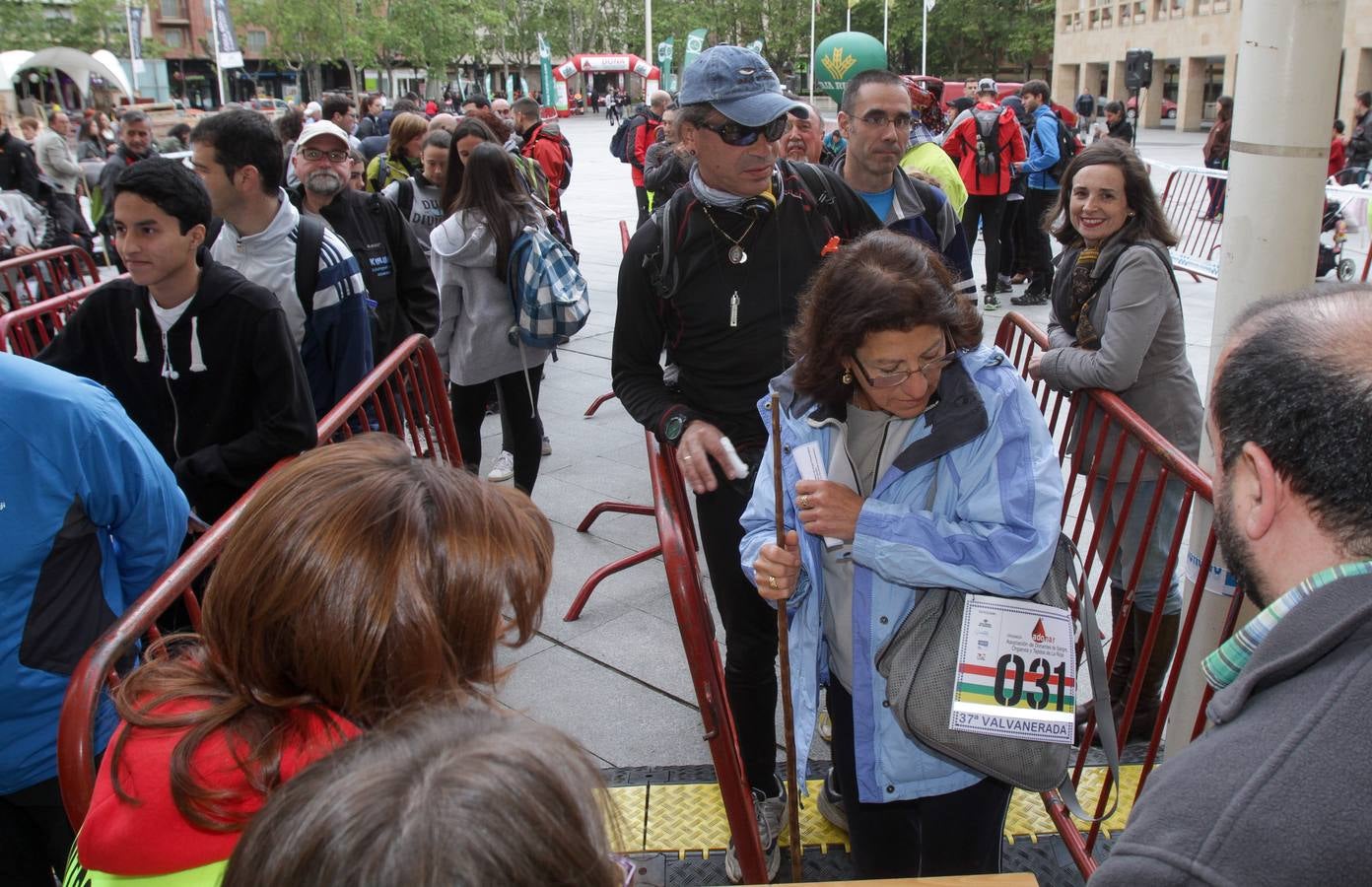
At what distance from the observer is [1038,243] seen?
10719 millimetres

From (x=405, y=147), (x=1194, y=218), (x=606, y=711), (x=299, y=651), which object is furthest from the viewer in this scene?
(x=1194, y=218)

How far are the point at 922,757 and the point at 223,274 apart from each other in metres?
2.51

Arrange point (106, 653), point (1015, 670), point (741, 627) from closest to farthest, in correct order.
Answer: point (106, 653) → point (1015, 670) → point (741, 627)

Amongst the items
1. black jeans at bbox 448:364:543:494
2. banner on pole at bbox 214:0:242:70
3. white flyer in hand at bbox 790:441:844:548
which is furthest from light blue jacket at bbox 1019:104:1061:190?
banner on pole at bbox 214:0:242:70

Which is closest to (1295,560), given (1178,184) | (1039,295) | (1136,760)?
(1136,760)

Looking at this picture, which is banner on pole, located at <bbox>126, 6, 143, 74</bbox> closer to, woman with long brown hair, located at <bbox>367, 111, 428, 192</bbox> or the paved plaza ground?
woman with long brown hair, located at <bbox>367, 111, 428, 192</bbox>

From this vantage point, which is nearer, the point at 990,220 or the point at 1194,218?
the point at 990,220

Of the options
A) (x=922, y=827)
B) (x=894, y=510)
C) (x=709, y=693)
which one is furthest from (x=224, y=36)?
(x=922, y=827)

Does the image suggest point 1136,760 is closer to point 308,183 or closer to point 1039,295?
point 308,183

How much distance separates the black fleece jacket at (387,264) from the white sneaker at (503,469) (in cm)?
118

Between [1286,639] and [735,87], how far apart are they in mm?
2372

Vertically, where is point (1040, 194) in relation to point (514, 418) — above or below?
above

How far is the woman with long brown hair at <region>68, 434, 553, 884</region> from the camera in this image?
1203 mm

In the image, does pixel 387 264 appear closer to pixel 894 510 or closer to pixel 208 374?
pixel 208 374
